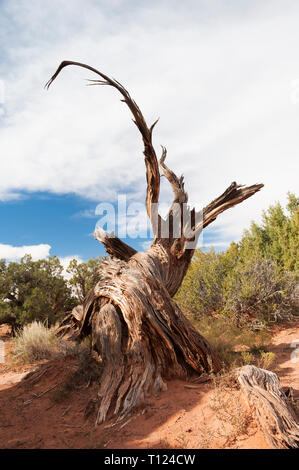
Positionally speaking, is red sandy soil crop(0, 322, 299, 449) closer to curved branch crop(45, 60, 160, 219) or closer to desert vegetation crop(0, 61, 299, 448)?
desert vegetation crop(0, 61, 299, 448)

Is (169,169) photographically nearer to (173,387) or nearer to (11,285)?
(173,387)

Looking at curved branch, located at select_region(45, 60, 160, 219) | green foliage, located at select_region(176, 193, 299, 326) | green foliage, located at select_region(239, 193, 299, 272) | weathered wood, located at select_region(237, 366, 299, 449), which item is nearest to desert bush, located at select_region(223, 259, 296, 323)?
green foliage, located at select_region(176, 193, 299, 326)

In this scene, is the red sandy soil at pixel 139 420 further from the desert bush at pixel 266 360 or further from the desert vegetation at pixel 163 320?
the desert bush at pixel 266 360

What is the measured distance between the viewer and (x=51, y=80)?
22.6 ft

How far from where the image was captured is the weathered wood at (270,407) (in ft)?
12.4

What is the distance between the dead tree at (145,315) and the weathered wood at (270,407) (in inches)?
44.9

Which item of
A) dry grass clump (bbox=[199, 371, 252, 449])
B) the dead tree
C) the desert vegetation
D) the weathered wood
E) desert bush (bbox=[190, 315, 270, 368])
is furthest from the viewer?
desert bush (bbox=[190, 315, 270, 368])

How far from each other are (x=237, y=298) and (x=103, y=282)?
6.24m

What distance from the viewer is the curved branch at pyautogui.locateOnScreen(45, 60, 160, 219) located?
22.2ft

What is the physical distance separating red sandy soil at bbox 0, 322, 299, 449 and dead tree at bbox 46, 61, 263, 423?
1.01 ft

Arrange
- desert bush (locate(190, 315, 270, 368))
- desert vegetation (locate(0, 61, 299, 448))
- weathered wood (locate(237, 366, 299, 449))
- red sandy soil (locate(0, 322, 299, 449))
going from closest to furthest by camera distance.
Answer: weathered wood (locate(237, 366, 299, 449))
red sandy soil (locate(0, 322, 299, 449))
desert vegetation (locate(0, 61, 299, 448))
desert bush (locate(190, 315, 270, 368))

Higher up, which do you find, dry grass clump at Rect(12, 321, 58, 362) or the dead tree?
the dead tree

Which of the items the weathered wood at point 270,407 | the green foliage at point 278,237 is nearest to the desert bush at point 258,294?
the green foliage at point 278,237

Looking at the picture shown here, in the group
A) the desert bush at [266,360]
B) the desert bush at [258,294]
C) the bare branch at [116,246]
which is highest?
the bare branch at [116,246]
